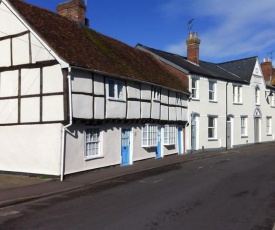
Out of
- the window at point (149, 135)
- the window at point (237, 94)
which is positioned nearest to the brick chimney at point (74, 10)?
the window at point (149, 135)

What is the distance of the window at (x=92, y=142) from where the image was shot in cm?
1633

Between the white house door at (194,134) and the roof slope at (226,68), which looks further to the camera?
the roof slope at (226,68)

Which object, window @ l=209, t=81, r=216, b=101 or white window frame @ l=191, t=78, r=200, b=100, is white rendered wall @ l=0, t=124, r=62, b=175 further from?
window @ l=209, t=81, r=216, b=101

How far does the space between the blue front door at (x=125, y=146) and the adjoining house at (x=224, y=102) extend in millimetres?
7694

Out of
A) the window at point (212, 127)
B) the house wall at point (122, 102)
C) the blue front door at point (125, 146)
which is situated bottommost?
the blue front door at point (125, 146)

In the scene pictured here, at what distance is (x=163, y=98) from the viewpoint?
23297mm

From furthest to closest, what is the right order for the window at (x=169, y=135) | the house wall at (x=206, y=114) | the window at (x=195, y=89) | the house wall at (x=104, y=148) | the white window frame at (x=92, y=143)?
the window at (x=195, y=89) → the house wall at (x=206, y=114) → the window at (x=169, y=135) → the white window frame at (x=92, y=143) → the house wall at (x=104, y=148)

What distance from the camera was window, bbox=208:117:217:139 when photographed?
1126 inches

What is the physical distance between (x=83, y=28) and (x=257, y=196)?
14065 millimetres

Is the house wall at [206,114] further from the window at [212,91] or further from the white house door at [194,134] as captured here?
the window at [212,91]

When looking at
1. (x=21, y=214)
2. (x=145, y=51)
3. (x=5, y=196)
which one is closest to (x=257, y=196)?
(x=21, y=214)

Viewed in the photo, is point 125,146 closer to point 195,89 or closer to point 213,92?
point 195,89

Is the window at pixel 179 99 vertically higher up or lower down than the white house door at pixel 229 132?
higher up

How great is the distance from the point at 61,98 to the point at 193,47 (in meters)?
18.3
